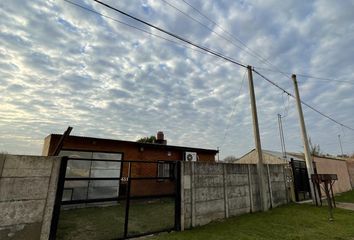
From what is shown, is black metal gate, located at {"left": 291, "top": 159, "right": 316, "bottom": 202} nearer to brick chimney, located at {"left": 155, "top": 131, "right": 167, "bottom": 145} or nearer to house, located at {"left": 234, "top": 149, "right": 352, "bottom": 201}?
house, located at {"left": 234, "top": 149, "right": 352, "bottom": 201}

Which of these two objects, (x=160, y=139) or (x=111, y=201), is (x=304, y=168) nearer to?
(x=160, y=139)

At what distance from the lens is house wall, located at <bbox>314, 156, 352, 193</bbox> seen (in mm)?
15661

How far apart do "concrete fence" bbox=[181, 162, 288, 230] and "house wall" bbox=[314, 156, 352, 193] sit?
784cm

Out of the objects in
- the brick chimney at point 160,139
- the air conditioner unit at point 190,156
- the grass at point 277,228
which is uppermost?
the brick chimney at point 160,139

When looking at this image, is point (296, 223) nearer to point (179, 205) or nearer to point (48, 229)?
point (179, 205)

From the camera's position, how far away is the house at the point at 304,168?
1250cm

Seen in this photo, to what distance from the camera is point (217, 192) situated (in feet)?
25.0

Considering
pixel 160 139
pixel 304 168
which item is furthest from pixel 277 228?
pixel 160 139

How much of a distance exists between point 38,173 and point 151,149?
32.1 feet

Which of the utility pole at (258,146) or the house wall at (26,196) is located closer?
the house wall at (26,196)

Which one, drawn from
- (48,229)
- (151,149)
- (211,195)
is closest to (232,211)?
(211,195)

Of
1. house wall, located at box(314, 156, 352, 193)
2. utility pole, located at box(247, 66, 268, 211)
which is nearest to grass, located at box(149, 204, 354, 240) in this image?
utility pole, located at box(247, 66, 268, 211)

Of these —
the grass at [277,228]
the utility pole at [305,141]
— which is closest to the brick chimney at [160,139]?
the grass at [277,228]

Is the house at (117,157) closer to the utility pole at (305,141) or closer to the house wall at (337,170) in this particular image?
the utility pole at (305,141)
